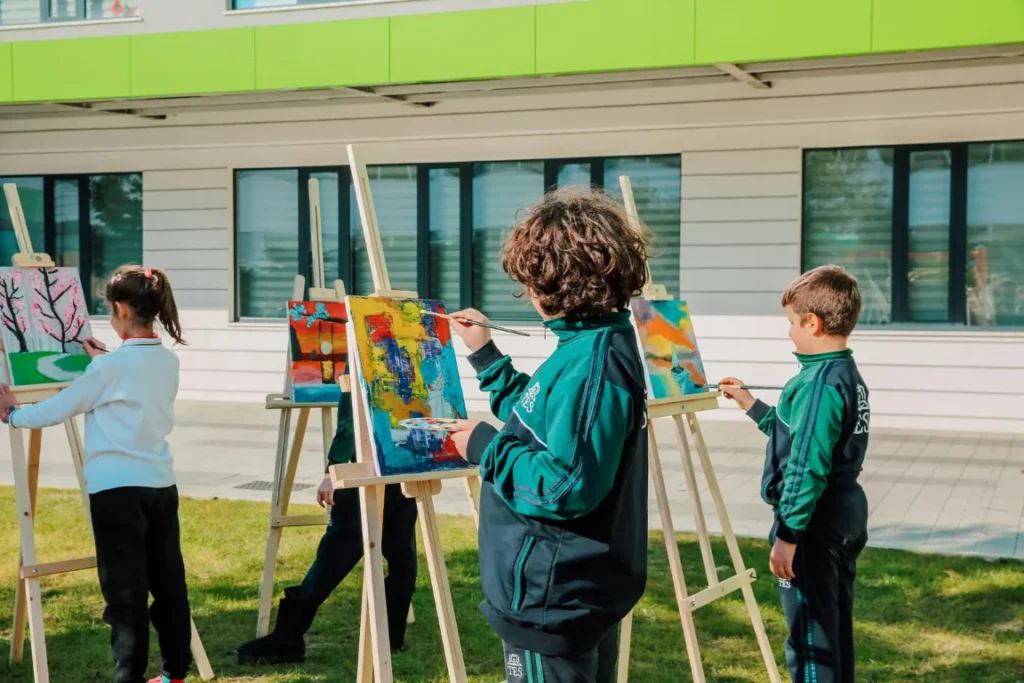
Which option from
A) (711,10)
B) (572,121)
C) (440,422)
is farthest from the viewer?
(572,121)

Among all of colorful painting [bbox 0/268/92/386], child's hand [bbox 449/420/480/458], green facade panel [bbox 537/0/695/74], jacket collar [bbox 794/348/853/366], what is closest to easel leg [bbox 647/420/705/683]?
jacket collar [bbox 794/348/853/366]

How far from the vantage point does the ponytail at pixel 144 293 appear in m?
3.89

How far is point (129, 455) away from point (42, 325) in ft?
3.99

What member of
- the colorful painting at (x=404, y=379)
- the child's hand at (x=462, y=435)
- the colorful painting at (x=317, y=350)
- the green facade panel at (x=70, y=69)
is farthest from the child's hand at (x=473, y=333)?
the green facade panel at (x=70, y=69)

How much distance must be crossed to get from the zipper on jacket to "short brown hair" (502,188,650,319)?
509mm

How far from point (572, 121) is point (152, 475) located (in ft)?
32.1

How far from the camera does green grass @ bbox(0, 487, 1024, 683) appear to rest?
4.60 metres

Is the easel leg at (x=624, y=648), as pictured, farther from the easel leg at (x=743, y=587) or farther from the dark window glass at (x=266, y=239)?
the dark window glass at (x=266, y=239)

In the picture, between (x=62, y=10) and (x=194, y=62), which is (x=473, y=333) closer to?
(x=194, y=62)

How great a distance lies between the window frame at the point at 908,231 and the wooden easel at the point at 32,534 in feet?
30.1

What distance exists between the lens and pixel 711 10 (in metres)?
10.6

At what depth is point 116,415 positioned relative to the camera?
3818 millimetres

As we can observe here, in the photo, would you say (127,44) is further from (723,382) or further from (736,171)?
(723,382)

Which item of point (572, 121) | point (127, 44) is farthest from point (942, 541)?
point (127, 44)
